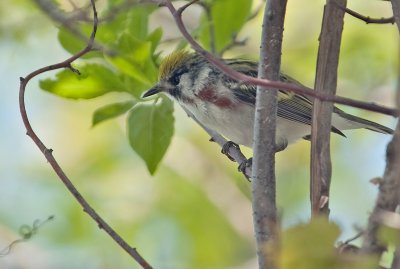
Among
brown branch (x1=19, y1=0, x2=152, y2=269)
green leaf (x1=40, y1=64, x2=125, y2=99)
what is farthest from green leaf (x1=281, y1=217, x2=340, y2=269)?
green leaf (x1=40, y1=64, x2=125, y2=99)

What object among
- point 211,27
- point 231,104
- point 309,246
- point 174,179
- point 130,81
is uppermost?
point 174,179

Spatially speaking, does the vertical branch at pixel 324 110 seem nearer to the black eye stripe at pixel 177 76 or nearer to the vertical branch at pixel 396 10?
the vertical branch at pixel 396 10

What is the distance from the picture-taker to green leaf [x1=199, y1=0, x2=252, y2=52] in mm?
3246

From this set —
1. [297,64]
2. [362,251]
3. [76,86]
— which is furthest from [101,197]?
[362,251]

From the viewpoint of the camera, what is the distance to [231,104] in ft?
12.9

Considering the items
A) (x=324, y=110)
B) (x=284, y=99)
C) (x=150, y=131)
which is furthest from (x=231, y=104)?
(x=324, y=110)

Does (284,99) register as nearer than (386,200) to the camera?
No

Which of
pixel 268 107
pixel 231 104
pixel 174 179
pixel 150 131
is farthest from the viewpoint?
pixel 174 179

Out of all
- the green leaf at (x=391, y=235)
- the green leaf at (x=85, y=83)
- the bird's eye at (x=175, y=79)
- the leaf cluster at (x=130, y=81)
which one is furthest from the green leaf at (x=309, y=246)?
the bird's eye at (x=175, y=79)

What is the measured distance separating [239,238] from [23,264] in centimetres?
159

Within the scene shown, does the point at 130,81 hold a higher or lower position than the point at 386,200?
higher

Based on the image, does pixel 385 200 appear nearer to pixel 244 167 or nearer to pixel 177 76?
pixel 244 167

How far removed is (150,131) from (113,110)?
0.21m

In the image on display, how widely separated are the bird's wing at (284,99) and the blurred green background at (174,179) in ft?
4.14
